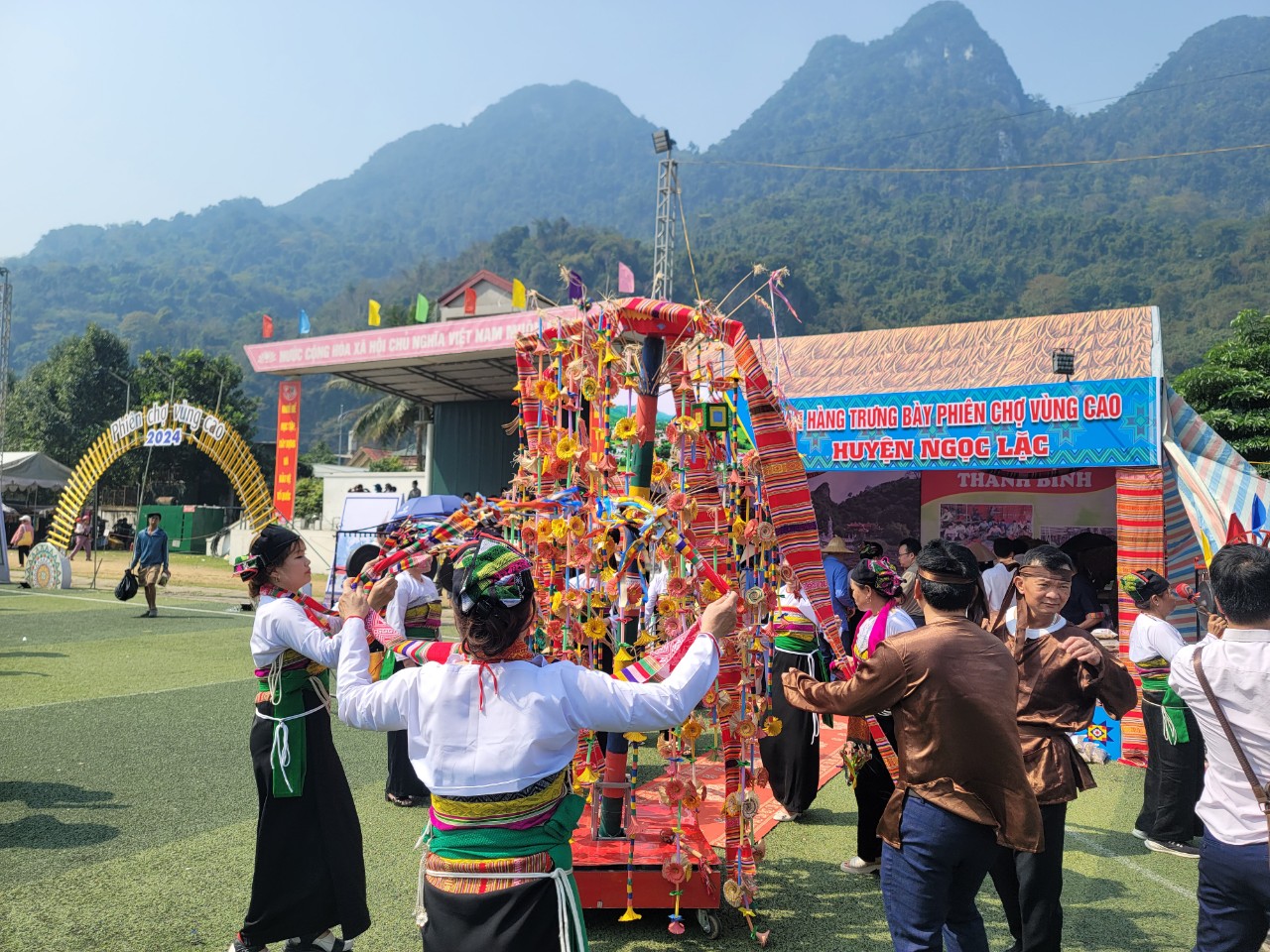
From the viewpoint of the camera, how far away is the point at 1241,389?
16.7m

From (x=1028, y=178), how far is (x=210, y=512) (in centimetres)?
10565

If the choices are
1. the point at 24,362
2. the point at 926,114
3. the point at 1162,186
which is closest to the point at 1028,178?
the point at 1162,186

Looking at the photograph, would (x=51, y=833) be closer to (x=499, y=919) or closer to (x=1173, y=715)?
(x=499, y=919)

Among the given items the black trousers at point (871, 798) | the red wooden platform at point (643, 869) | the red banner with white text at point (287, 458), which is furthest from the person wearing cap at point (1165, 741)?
the red banner with white text at point (287, 458)

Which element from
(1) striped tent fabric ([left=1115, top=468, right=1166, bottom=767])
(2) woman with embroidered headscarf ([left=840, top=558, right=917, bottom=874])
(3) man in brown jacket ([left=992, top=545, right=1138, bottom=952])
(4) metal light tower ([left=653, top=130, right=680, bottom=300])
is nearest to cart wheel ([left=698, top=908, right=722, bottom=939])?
(2) woman with embroidered headscarf ([left=840, top=558, right=917, bottom=874])

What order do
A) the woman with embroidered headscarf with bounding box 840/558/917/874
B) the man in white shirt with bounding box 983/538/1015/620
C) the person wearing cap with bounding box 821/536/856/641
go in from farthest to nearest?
1. the man in white shirt with bounding box 983/538/1015/620
2. the person wearing cap with bounding box 821/536/856/641
3. the woman with embroidered headscarf with bounding box 840/558/917/874

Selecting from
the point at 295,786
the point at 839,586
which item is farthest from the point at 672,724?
the point at 839,586

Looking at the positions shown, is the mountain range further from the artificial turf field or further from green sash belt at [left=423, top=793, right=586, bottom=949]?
green sash belt at [left=423, top=793, right=586, bottom=949]

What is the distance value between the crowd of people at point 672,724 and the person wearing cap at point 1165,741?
135cm

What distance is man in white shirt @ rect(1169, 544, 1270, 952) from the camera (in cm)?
241

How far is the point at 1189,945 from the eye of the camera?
3732 millimetres

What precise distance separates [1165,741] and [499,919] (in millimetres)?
4423

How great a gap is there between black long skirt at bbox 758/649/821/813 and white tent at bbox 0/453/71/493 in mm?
29838

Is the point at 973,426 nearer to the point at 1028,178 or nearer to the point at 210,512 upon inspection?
the point at 210,512
